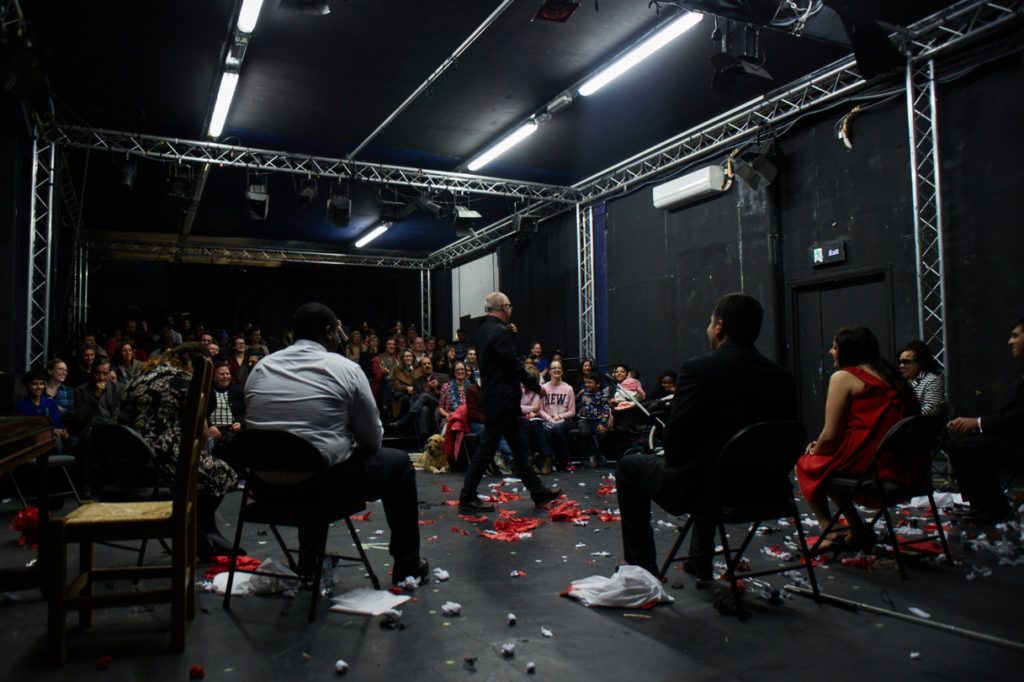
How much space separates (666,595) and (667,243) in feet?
24.7

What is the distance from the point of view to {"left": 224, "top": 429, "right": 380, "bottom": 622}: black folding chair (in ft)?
8.69

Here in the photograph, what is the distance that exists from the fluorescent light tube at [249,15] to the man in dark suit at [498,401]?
3.51 metres

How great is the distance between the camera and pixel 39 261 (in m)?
8.05

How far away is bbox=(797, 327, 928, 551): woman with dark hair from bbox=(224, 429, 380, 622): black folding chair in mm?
2357

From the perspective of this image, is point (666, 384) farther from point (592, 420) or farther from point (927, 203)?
point (927, 203)

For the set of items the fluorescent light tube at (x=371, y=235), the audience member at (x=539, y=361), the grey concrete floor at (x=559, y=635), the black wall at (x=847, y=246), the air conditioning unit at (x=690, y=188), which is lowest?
the grey concrete floor at (x=559, y=635)

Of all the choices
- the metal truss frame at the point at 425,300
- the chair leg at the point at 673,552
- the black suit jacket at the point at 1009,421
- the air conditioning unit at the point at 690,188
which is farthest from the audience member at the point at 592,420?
the metal truss frame at the point at 425,300

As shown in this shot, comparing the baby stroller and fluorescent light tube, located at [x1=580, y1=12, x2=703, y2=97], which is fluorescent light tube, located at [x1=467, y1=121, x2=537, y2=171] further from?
the baby stroller

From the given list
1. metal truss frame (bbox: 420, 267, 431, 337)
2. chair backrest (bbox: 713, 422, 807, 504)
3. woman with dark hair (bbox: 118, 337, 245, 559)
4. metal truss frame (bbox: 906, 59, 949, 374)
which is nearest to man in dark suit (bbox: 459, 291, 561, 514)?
woman with dark hair (bbox: 118, 337, 245, 559)

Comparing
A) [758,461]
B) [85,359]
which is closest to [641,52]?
[758,461]

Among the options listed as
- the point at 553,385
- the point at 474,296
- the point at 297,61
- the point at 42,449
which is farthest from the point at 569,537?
the point at 474,296

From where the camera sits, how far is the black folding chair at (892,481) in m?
3.10

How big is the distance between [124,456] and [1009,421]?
16.7ft

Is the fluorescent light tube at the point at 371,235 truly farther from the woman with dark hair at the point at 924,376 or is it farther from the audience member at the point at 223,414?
the woman with dark hair at the point at 924,376
